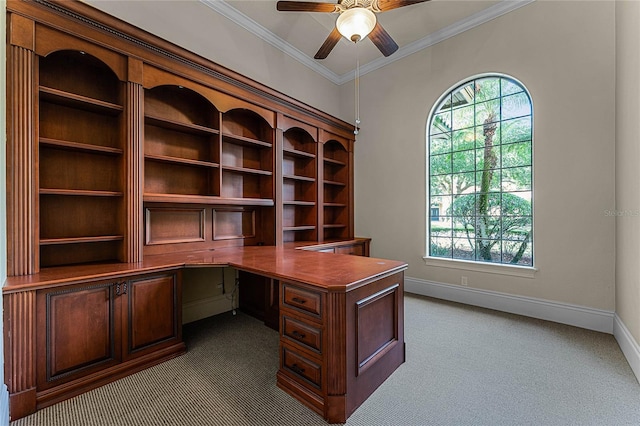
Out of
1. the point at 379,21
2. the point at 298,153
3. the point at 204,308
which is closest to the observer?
the point at 204,308

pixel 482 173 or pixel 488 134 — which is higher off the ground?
pixel 488 134

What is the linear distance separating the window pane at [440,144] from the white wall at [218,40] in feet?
6.61

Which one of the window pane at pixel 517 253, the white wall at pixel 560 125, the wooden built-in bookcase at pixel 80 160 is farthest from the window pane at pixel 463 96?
the wooden built-in bookcase at pixel 80 160

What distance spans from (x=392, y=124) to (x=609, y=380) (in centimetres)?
359

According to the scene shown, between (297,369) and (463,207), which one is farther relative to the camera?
(463,207)

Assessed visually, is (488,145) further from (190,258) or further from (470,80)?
(190,258)

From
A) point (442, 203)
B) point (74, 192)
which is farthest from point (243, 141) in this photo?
point (442, 203)

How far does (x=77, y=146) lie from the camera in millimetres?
2037

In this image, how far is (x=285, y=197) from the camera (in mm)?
3902

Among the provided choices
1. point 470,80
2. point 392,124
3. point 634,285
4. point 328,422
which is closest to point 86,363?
point 328,422

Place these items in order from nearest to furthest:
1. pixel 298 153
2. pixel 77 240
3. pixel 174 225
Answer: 1. pixel 77 240
2. pixel 174 225
3. pixel 298 153

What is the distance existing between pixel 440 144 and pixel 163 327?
12.9 ft

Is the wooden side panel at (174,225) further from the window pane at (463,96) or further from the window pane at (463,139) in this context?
the window pane at (463,96)

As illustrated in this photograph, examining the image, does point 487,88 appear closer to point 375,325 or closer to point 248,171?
point 248,171
